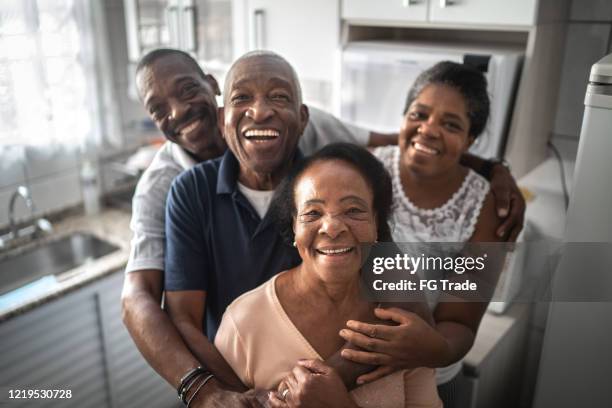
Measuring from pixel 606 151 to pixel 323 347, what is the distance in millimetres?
619

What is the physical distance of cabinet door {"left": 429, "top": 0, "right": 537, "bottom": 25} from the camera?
53.9 inches

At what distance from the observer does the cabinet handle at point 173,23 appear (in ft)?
6.70

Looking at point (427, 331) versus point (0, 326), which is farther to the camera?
point (0, 326)

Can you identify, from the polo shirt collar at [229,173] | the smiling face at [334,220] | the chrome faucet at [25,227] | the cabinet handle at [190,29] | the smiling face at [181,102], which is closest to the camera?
the smiling face at [334,220]

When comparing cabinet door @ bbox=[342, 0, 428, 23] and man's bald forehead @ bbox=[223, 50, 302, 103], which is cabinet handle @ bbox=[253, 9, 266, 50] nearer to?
cabinet door @ bbox=[342, 0, 428, 23]

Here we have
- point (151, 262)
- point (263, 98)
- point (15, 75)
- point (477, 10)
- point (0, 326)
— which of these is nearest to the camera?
point (263, 98)

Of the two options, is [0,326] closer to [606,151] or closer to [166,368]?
[166,368]

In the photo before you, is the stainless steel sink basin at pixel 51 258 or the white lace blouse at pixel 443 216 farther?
the stainless steel sink basin at pixel 51 258

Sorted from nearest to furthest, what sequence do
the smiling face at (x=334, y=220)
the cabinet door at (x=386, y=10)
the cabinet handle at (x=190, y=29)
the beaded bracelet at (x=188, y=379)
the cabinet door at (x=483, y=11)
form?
the smiling face at (x=334, y=220)
the beaded bracelet at (x=188, y=379)
the cabinet door at (x=483, y=11)
the cabinet door at (x=386, y=10)
the cabinet handle at (x=190, y=29)

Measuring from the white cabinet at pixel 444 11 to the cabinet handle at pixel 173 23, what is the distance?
2.32 ft

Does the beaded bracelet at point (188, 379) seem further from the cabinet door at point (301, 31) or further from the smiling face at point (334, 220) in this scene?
the cabinet door at point (301, 31)

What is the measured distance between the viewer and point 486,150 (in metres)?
1.48

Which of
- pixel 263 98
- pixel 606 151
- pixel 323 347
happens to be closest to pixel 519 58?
pixel 606 151

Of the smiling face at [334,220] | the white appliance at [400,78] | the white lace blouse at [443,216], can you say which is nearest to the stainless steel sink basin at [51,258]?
the white appliance at [400,78]
